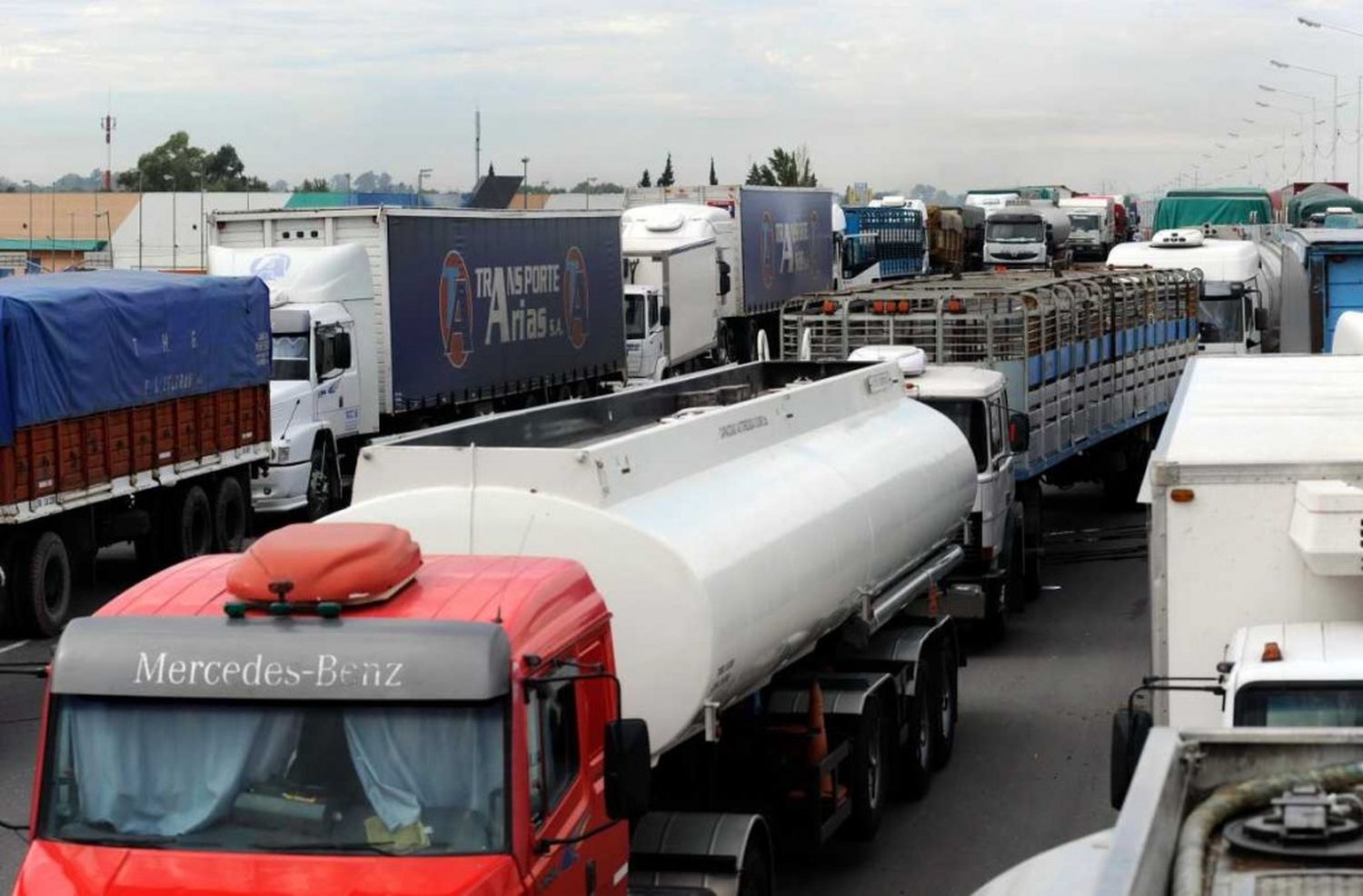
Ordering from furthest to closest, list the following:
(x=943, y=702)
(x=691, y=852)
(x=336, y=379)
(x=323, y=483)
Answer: (x=336, y=379) < (x=323, y=483) < (x=943, y=702) < (x=691, y=852)

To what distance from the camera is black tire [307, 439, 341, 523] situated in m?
25.8

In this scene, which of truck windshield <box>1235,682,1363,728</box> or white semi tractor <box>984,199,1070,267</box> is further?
white semi tractor <box>984,199,1070,267</box>

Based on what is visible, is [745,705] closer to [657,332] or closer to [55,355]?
[55,355]

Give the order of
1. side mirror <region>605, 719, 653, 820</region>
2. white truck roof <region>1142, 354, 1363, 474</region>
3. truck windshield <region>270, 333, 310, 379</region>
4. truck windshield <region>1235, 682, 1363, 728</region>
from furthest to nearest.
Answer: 1. truck windshield <region>270, 333, 310, 379</region>
2. white truck roof <region>1142, 354, 1363, 474</region>
3. truck windshield <region>1235, 682, 1363, 728</region>
4. side mirror <region>605, 719, 653, 820</region>

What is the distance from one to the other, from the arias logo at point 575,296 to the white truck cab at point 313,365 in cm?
767

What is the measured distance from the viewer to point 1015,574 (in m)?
19.4

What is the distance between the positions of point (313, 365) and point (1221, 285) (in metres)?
14.2

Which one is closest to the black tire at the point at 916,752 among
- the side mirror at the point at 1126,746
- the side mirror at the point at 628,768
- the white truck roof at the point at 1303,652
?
the white truck roof at the point at 1303,652

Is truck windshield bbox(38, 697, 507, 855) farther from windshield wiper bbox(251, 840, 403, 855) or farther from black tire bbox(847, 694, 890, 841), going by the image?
black tire bbox(847, 694, 890, 841)

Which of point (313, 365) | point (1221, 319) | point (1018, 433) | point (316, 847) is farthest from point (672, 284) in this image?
point (316, 847)

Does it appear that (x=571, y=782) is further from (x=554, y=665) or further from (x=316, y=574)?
(x=316, y=574)

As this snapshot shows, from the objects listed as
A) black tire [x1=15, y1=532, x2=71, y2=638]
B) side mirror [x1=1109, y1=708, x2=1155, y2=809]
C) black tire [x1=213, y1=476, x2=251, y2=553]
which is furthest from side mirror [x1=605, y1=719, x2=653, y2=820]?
black tire [x1=213, y1=476, x2=251, y2=553]

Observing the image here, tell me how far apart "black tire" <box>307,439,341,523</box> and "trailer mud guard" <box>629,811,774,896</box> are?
17268mm

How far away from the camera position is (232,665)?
6.36 meters
